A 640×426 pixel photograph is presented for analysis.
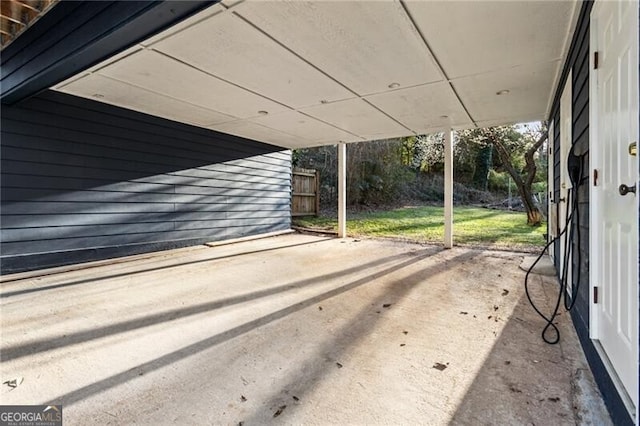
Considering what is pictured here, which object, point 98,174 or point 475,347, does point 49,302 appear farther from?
point 475,347

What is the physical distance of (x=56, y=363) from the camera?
177 cm

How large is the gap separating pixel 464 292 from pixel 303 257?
2.41m

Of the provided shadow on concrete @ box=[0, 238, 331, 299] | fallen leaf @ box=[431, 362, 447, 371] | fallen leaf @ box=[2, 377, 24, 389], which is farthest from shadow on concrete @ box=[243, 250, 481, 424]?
shadow on concrete @ box=[0, 238, 331, 299]

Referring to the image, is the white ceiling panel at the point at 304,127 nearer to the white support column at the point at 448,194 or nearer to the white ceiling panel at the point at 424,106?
the white ceiling panel at the point at 424,106

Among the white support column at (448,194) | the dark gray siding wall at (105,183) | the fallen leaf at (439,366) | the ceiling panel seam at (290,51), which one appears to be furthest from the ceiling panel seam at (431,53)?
the dark gray siding wall at (105,183)

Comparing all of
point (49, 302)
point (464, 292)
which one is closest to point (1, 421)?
point (49, 302)

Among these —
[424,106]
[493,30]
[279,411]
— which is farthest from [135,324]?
[424,106]

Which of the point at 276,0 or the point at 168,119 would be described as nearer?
the point at 276,0

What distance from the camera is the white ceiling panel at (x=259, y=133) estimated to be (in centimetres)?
533

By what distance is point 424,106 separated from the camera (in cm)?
431

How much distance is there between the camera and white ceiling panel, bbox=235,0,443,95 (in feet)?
7.27

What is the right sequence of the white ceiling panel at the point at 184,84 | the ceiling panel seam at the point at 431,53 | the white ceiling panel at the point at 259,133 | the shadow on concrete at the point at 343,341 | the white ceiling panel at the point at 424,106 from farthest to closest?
the white ceiling panel at the point at 259,133 < the white ceiling panel at the point at 424,106 < the white ceiling panel at the point at 184,84 < the ceiling panel seam at the point at 431,53 < the shadow on concrete at the point at 343,341

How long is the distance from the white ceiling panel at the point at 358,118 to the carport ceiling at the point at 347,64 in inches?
1.2

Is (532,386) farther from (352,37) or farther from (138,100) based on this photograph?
(138,100)
